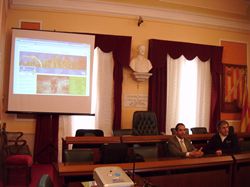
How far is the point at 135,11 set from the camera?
6.20m

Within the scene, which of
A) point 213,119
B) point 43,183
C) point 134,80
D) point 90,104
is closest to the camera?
point 43,183

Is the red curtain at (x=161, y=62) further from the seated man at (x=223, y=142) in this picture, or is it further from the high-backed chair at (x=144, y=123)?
the seated man at (x=223, y=142)

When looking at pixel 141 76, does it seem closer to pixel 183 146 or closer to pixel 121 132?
pixel 121 132

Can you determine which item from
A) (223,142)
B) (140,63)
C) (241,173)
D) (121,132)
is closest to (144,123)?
(121,132)

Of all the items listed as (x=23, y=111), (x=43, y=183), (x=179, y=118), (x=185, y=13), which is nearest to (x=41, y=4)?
(x=23, y=111)

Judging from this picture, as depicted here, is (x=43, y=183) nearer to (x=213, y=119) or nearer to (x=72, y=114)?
(x=72, y=114)

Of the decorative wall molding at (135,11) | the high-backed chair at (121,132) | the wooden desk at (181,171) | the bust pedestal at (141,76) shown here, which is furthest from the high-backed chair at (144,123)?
the wooden desk at (181,171)

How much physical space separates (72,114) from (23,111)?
3.07 feet

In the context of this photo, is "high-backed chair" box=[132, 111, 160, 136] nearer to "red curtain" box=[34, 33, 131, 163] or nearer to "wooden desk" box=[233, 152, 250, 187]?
"red curtain" box=[34, 33, 131, 163]

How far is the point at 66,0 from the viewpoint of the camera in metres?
5.73

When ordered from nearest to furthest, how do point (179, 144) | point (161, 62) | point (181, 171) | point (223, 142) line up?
1. point (181, 171)
2. point (179, 144)
3. point (223, 142)
4. point (161, 62)

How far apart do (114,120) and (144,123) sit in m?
0.76

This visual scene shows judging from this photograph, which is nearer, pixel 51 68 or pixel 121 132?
pixel 121 132

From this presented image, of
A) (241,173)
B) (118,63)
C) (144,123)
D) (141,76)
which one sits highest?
(118,63)
